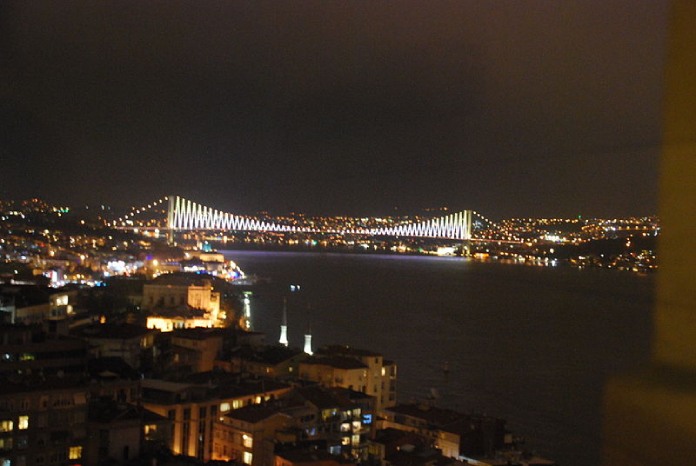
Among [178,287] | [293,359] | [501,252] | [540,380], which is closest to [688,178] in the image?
[293,359]

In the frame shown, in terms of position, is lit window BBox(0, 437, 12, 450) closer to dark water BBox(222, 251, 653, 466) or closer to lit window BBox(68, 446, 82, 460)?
lit window BBox(68, 446, 82, 460)

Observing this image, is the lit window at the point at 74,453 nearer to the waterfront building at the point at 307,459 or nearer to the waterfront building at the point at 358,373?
the waterfront building at the point at 307,459

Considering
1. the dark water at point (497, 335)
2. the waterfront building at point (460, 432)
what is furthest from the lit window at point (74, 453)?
the dark water at point (497, 335)

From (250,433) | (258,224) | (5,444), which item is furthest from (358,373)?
(258,224)

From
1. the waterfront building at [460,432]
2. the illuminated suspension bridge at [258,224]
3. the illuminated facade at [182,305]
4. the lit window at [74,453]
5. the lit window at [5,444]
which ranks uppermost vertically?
the illuminated suspension bridge at [258,224]

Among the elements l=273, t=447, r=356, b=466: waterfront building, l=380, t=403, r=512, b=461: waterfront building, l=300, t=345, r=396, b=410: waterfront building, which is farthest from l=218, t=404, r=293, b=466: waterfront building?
l=300, t=345, r=396, b=410: waterfront building
